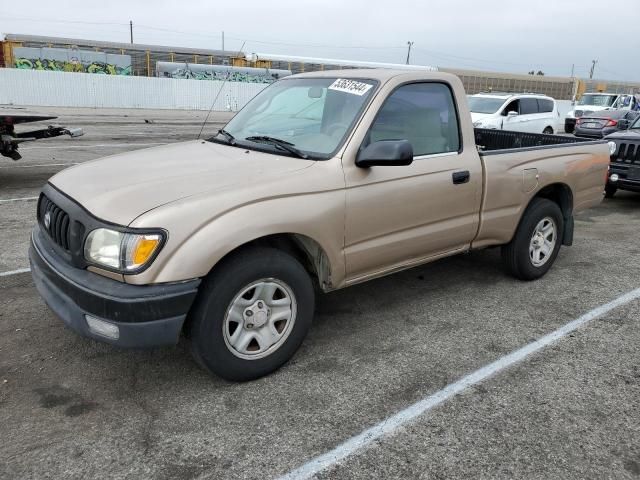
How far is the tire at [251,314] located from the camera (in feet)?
9.68

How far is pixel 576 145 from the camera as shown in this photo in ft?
17.3

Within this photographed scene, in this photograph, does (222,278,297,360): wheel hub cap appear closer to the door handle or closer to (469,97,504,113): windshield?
the door handle

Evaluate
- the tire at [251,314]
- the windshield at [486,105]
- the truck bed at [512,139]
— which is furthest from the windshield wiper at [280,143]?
the windshield at [486,105]

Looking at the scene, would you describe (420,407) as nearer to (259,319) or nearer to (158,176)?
(259,319)

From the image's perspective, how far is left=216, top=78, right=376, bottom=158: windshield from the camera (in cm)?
363

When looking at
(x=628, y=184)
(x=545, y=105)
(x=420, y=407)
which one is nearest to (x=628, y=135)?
(x=628, y=184)

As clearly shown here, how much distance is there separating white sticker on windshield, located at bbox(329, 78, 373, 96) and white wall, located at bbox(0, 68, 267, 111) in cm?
2599

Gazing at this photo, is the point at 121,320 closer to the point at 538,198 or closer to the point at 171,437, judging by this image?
the point at 171,437

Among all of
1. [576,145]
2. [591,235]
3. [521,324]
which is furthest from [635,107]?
[521,324]

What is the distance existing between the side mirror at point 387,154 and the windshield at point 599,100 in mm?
24127

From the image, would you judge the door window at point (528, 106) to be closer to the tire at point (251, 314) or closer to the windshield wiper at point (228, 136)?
the windshield wiper at point (228, 136)

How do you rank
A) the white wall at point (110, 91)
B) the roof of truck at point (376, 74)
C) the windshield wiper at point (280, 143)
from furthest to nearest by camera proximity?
the white wall at point (110, 91) → the roof of truck at point (376, 74) → the windshield wiper at point (280, 143)

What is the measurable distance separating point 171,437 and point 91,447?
0.37 metres

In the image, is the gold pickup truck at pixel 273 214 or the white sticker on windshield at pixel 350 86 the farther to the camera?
the white sticker on windshield at pixel 350 86
